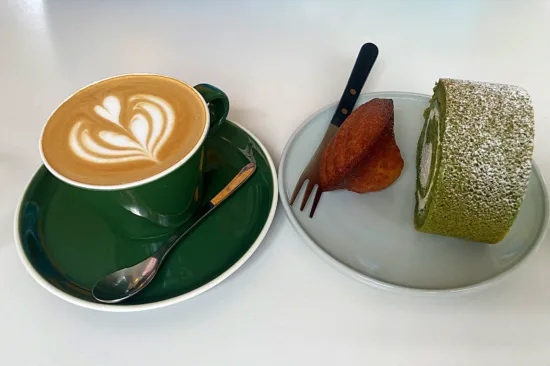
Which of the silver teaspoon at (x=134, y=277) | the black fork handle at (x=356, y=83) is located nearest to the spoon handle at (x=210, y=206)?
the silver teaspoon at (x=134, y=277)

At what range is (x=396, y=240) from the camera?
0.54m

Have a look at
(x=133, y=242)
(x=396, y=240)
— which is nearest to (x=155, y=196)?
(x=133, y=242)

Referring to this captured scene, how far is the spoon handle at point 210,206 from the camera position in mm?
516

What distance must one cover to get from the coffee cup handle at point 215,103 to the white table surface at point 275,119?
0.11m

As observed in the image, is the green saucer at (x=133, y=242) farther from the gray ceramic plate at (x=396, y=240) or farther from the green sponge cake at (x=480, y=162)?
the green sponge cake at (x=480, y=162)

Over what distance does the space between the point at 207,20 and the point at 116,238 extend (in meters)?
0.57

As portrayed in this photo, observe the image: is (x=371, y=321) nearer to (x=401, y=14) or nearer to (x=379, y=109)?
(x=379, y=109)

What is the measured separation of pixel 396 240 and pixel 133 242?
316 mm

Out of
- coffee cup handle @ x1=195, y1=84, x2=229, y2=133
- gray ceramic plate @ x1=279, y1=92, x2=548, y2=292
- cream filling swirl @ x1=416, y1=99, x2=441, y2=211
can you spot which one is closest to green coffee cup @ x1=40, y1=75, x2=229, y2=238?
coffee cup handle @ x1=195, y1=84, x2=229, y2=133

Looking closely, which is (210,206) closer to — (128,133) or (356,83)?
(128,133)

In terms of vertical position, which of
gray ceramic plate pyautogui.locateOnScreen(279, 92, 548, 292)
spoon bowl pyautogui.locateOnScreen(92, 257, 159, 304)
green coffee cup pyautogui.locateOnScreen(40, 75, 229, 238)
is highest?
green coffee cup pyautogui.locateOnScreen(40, 75, 229, 238)

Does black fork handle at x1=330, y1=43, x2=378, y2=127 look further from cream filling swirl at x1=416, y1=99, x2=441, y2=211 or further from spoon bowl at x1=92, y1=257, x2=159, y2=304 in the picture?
spoon bowl at x1=92, y1=257, x2=159, y2=304

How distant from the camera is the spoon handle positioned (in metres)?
0.52

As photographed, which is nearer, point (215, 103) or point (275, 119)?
point (215, 103)
